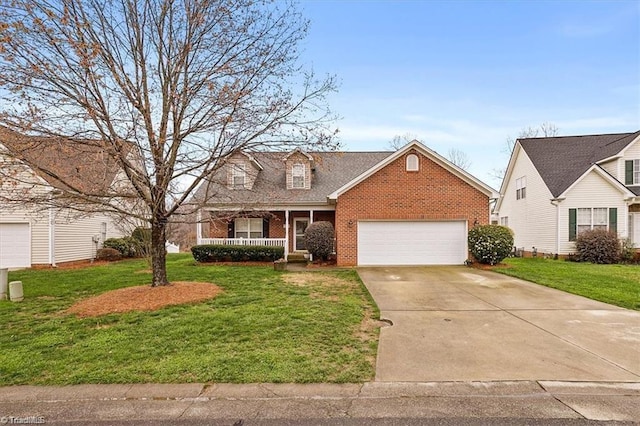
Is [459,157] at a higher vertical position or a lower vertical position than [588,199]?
higher

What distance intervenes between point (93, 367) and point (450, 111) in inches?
795

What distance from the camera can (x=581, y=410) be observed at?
3.25 m

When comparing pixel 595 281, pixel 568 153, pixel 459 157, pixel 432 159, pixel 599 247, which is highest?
pixel 459 157

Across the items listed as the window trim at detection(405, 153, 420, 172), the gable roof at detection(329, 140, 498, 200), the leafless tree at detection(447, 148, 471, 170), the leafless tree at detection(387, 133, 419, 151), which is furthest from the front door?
the leafless tree at detection(447, 148, 471, 170)

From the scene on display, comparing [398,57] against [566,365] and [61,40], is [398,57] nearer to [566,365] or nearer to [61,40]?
[61,40]

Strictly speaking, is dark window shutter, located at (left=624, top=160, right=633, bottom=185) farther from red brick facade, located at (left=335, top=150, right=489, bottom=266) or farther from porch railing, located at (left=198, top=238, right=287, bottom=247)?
porch railing, located at (left=198, top=238, right=287, bottom=247)

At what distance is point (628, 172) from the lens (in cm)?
1789

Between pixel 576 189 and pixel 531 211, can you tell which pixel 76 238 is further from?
pixel 576 189

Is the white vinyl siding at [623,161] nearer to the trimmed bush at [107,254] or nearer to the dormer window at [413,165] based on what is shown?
the dormer window at [413,165]

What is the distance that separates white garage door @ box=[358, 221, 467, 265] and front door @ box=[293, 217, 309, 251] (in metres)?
4.21

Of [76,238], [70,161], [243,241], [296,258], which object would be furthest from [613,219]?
[76,238]

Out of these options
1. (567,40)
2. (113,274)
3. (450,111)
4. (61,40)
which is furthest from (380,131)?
(61,40)

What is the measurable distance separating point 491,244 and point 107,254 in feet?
61.6

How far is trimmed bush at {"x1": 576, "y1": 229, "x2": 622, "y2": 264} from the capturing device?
51.0ft
